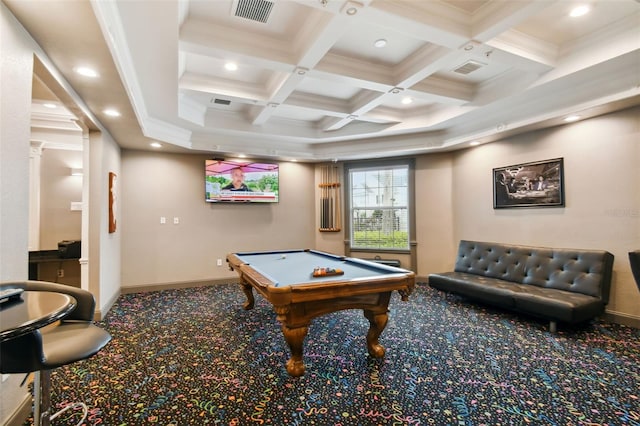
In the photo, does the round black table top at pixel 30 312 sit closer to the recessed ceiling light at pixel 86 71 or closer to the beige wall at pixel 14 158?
the beige wall at pixel 14 158

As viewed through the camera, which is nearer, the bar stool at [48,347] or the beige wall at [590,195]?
the bar stool at [48,347]

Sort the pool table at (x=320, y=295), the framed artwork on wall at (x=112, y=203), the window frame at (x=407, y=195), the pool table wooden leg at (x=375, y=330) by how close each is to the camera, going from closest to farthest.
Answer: the pool table at (x=320, y=295)
the pool table wooden leg at (x=375, y=330)
the framed artwork on wall at (x=112, y=203)
the window frame at (x=407, y=195)

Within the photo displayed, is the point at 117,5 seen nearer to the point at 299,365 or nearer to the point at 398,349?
the point at 299,365

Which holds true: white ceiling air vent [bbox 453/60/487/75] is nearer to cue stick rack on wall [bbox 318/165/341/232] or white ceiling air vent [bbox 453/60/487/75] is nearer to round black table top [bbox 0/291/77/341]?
cue stick rack on wall [bbox 318/165/341/232]

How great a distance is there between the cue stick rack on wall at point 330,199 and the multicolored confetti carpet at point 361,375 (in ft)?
8.90

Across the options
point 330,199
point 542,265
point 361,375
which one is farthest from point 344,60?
point 542,265

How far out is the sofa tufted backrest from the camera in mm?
3322

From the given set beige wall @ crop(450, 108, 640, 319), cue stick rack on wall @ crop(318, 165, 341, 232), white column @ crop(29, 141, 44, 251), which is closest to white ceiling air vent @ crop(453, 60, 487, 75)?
beige wall @ crop(450, 108, 640, 319)

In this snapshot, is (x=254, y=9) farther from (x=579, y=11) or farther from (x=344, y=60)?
(x=579, y=11)

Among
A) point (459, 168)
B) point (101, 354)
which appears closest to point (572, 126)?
point (459, 168)

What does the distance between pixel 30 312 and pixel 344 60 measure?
123 inches

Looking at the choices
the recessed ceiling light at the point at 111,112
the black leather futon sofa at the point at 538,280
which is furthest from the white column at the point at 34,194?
the black leather futon sofa at the point at 538,280

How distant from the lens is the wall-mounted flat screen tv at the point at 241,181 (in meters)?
5.43

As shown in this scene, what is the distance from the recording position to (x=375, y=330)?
2.62 m
